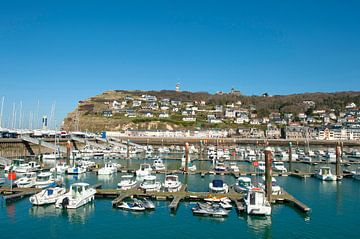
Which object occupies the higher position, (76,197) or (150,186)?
(150,186)

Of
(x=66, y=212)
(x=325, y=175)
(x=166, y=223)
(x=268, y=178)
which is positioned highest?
(x=268, y=178)

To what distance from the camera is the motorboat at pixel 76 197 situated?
101 ft

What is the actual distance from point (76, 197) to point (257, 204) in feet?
49.1

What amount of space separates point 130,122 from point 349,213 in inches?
4957

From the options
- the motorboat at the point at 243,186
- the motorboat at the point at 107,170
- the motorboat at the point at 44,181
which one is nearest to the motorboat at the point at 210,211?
the motorboat at the point at 243,186

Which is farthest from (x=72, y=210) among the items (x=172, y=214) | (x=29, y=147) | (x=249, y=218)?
(x=29, y=147)

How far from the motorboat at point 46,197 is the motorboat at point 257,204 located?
16.5 metres

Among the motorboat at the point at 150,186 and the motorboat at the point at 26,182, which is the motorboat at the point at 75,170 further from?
the motorboat at the point at 150,186

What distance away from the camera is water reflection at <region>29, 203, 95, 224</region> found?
28.9 m

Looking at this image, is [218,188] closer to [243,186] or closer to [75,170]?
[243,186]

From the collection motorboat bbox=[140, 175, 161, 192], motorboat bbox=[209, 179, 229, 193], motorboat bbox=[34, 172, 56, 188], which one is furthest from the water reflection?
motorboat bbox=[209, 179, 229, 193]

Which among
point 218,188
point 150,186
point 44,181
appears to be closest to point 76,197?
point 150,186

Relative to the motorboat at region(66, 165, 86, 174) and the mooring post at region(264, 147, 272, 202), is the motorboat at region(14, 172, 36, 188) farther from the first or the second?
the mooring post at region(264, 147, 272, 202)

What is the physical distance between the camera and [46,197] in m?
31.9
